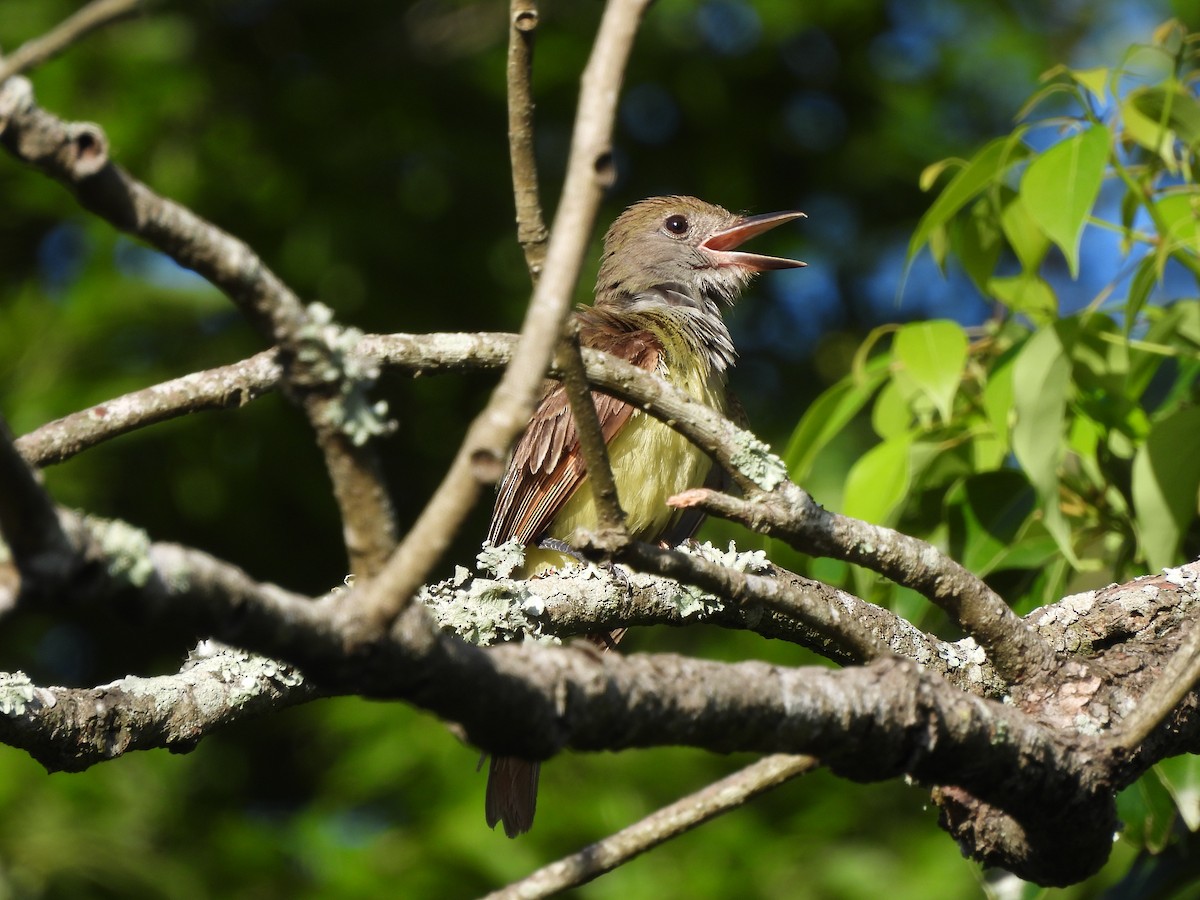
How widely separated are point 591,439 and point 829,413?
2.20 metres

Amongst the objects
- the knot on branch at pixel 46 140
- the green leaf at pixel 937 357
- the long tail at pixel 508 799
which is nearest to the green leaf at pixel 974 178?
the green leaf at pixel 937 357

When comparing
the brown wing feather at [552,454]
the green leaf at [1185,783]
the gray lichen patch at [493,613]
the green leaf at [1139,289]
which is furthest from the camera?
the brown wing feather at [552,454]

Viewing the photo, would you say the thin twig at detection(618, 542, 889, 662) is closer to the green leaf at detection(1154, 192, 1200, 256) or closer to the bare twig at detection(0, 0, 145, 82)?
the bare twig at detection(0, 0, 145, 82)

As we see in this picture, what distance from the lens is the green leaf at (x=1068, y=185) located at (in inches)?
130

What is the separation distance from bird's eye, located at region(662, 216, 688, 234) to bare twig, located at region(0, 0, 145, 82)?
15.8 feet

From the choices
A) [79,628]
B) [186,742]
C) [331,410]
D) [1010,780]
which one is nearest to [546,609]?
[186,742]

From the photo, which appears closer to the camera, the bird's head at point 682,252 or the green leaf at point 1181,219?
the green leaf at point 1181,219

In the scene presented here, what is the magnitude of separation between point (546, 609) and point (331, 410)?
1.41 meters

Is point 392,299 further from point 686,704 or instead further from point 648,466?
point 686,704

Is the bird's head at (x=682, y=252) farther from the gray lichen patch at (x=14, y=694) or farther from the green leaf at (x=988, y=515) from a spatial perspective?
the gray lichen patch at (x=14, y=694)

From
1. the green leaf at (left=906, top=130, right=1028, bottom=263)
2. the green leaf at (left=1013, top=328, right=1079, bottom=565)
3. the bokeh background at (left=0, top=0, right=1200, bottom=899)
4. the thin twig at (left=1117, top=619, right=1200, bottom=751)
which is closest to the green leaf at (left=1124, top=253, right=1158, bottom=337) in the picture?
the green leaf at (left=1013, top=328, right=1079, bottom=565)

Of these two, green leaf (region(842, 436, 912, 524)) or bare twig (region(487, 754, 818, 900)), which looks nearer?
bare twig (region(487, 754, 818, 900))

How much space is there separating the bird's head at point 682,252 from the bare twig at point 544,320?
397 cm

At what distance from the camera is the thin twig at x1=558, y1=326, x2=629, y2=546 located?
6.33ft
